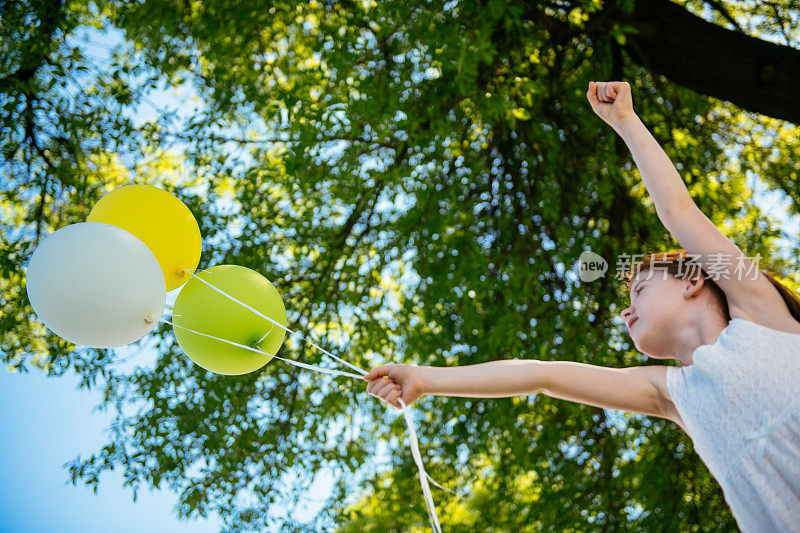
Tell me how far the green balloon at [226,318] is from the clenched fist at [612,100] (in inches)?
44.8

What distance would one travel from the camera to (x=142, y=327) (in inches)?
81.0

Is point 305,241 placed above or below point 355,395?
above

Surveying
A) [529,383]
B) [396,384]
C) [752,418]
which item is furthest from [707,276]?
[396,384]

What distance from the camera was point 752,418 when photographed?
60.4 inches

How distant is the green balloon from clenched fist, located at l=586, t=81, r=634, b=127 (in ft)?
3.73

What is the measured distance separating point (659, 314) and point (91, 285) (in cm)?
146

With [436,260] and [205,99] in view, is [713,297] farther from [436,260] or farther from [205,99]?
[205,99]

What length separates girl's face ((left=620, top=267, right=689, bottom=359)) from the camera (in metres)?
1.78

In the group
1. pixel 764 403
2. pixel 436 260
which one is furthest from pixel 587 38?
pixel 764 403

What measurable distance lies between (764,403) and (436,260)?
2954 mm

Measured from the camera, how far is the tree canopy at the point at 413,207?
12.8ft

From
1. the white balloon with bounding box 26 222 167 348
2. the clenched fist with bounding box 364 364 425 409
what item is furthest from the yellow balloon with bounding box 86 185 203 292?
the clenched fist with bounding box 364 364 425 409

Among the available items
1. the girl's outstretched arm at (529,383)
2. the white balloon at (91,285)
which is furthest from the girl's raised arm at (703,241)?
the white balloon at (91,285)

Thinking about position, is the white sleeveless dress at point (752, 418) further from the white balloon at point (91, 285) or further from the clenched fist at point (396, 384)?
the white balloon at point (91, 285)
